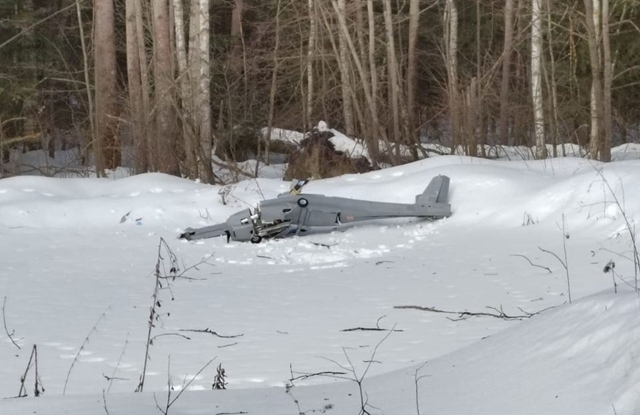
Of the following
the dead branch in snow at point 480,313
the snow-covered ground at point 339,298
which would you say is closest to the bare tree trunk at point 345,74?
the snow-covered ground at point 339,298

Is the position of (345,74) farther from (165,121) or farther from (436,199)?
(436,199)

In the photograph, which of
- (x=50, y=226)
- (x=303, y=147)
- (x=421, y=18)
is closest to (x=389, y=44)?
(x=303, y=147)

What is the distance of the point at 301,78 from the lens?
18453 millimetres

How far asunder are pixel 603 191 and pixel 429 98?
1864 cm

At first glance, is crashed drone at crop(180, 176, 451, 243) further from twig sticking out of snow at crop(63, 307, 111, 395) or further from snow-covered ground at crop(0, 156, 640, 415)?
twig sticking out of snow at crop(63, 307, 111, 395)

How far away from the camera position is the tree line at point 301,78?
13.4 m

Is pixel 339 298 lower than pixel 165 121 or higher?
lower

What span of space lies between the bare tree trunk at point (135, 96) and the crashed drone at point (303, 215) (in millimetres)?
4951

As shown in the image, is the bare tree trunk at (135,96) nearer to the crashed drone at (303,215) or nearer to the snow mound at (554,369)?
the crashed drone at (303,215)

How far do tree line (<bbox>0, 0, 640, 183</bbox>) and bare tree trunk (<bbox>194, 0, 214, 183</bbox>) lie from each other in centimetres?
2

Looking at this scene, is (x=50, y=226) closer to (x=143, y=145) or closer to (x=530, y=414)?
(x=143, y=145)

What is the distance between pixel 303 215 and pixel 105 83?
9558mm

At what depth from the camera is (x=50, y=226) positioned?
988cm

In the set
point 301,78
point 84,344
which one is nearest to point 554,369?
point 84,344
